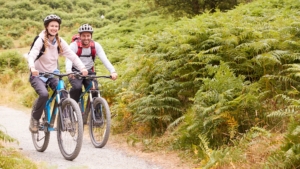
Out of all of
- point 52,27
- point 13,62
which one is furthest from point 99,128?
point 13,62

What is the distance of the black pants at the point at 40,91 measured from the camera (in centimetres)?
685

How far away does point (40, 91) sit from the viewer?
22.4 ft

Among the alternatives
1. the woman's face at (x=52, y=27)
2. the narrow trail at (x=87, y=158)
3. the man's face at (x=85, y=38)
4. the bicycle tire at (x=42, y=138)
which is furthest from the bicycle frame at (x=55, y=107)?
the man's face at (x=85, y=38)

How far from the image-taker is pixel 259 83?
22.7 feet

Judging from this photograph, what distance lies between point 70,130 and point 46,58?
1375mm

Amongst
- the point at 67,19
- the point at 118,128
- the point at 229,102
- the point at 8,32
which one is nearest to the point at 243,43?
the point at 229,102

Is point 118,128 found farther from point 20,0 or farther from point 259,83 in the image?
point 20,0

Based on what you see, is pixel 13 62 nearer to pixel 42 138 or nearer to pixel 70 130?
pixel 42 138

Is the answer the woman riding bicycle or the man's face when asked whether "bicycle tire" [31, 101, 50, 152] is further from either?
the man's face

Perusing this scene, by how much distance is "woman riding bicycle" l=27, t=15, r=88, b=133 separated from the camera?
684 cm

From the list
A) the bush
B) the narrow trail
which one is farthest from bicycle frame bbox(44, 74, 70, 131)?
the bush

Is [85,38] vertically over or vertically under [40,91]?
over

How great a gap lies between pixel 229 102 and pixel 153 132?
7.75ft

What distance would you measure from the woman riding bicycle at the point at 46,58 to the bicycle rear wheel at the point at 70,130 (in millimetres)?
489
